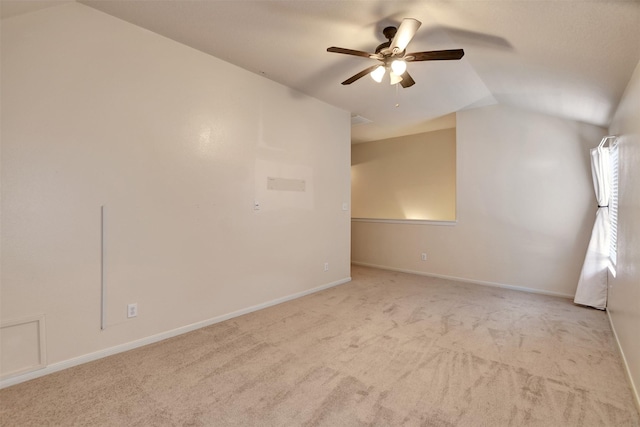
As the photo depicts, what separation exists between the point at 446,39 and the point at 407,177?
3.72 m

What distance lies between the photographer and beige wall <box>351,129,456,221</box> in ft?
18.7

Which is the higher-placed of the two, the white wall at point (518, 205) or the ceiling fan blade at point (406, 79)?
the ceiling fan blade at point (406, 79)

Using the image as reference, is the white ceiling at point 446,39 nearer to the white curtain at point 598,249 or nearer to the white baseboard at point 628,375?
the white curtain at point 598,249

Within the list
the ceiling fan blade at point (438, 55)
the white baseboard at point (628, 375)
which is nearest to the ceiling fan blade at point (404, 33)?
the ceiling fan blade at point (438, 55)

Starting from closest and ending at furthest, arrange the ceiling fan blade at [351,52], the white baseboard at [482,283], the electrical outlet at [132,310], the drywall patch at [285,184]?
the ceiling fan blade at [351,52] → the electrical outlet at [132,310] → the drywall patch at [285,184] → the white baseboard at [482,283]

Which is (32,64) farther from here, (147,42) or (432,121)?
(432,121)

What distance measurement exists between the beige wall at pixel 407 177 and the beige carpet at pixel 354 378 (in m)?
2.94

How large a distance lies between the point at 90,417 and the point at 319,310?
2.17m

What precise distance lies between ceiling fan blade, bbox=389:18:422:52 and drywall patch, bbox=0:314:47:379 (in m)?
3.22

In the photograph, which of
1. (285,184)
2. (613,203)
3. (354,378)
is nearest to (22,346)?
(354,378)

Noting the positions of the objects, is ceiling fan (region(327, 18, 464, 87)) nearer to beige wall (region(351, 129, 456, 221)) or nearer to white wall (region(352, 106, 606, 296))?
white wall (region(352, 106, 606, 296))

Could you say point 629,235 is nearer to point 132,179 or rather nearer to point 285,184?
point 285,184

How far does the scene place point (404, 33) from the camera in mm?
2107

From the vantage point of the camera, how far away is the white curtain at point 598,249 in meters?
3.43
